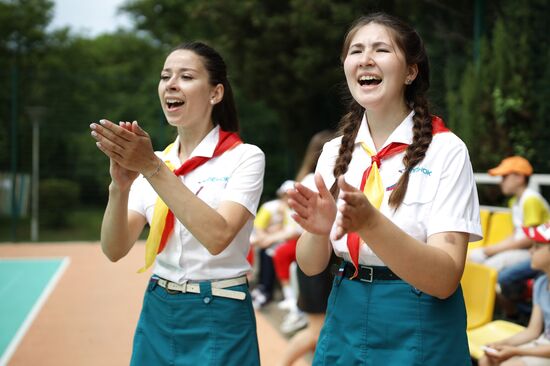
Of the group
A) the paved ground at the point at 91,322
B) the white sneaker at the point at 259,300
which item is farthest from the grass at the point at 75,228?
the white sneaker at the point at 259,300

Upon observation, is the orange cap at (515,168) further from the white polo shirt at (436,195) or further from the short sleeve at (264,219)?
the white polo shirt at (436,195)

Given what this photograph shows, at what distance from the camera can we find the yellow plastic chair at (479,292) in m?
4.12

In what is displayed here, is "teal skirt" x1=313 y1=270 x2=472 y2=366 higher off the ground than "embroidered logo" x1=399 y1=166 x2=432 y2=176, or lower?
lower

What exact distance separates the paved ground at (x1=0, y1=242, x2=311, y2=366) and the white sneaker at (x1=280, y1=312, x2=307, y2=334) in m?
0.10

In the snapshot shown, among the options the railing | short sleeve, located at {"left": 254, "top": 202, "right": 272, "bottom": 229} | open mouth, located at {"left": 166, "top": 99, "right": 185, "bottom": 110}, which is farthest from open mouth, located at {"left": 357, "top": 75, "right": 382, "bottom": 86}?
short sleeve, located at {"left": 254, "top": 202, "right": 272, "bottom": 229}

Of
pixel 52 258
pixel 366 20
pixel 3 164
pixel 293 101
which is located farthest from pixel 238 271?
pixel 3 164

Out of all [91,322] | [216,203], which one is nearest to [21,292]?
[91,322]

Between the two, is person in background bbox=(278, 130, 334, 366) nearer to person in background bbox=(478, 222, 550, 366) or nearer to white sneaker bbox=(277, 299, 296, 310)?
person in background bbox=(478, 222, 550, 366)

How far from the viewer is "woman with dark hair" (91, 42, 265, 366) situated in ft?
7.77

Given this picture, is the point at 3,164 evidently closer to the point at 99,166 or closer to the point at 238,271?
the point at 99,166

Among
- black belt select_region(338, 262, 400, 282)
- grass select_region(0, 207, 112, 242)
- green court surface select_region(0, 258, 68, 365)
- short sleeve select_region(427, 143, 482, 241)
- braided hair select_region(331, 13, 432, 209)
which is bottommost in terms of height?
grass select_region(0, 207, 112, 242)

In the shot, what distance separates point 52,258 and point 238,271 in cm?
1039

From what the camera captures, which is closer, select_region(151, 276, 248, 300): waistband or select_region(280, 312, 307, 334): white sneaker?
select_region(151, 276, 248, 300): waistband

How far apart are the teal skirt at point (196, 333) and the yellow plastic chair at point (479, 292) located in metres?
2.15
